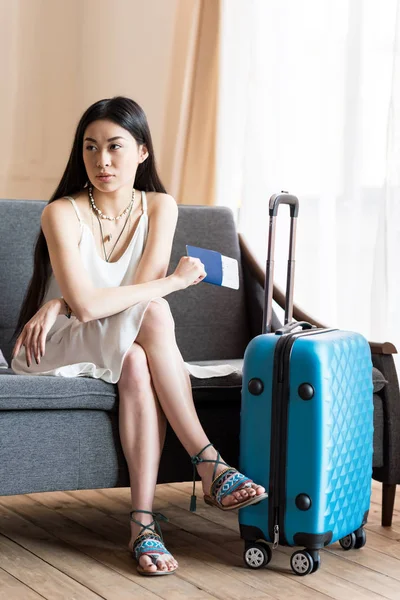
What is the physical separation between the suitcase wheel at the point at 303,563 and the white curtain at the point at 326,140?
110 centimetres

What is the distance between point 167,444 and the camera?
2.15m

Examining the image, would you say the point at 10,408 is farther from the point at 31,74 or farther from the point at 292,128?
the point at 31,74

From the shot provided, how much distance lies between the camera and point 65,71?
4.14 meters

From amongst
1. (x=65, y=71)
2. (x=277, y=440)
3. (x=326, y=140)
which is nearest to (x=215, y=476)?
(x=277, y=440)

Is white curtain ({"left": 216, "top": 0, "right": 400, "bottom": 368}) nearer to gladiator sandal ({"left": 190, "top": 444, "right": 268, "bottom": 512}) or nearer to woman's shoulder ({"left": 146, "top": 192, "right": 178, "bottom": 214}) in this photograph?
woman's shoulder ({"left": 146, "top": 192, "right": 178, "bottom": 214})

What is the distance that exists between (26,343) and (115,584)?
586mm

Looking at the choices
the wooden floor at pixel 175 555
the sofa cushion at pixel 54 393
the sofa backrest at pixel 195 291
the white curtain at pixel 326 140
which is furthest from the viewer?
the white curtain at pixel 326 140

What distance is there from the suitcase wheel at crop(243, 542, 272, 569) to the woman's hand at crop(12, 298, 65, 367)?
637 mm

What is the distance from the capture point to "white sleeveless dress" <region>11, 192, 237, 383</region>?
6.80 ft

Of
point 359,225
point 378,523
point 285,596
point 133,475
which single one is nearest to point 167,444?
point 133,475

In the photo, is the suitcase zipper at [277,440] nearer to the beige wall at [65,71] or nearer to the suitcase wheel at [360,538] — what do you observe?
the suitcase wheel at [360,538]

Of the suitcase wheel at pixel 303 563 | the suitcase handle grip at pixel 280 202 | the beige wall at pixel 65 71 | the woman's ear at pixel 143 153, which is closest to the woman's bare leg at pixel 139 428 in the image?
the suitcase wheel at pixel 303 563

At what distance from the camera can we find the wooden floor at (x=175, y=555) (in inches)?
73.5

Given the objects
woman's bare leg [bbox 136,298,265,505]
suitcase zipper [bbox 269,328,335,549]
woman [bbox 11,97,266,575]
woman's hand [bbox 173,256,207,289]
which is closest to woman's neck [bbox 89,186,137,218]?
woman [bbox 11,97,266,575]
